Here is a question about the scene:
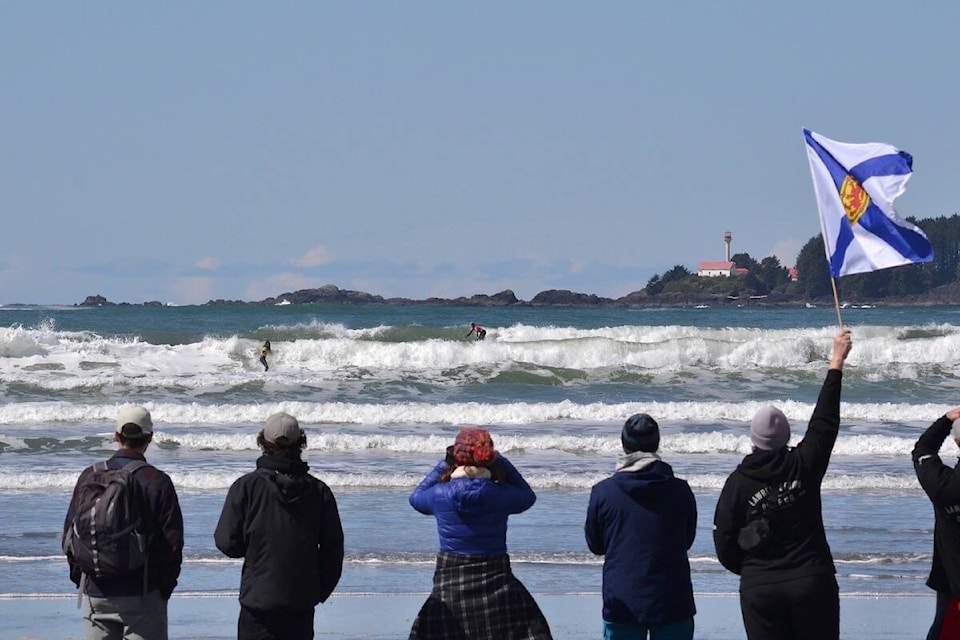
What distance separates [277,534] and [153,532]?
19.4 inches

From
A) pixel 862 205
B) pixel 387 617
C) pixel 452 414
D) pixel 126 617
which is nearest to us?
pixel 126 617

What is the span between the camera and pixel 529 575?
980cm

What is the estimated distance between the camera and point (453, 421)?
2172cm

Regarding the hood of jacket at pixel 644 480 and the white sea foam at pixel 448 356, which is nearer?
the hood of jacket at pixel 644 480

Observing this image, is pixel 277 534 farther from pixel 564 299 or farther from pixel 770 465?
pixel 564 299

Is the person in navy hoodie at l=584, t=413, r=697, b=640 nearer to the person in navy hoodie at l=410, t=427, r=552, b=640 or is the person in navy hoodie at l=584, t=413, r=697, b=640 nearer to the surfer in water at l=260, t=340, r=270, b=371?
the person in navy hoodie at l=410, t=427, r=552, b=640

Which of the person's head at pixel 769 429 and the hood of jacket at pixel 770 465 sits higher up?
the person's head at pixel 769 429

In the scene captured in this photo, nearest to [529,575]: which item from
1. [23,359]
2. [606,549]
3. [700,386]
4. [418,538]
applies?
[418,538]

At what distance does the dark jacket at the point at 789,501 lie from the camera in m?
5.30

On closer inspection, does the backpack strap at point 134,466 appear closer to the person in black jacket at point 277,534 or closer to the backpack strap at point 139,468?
the backpack strap at point 139,468

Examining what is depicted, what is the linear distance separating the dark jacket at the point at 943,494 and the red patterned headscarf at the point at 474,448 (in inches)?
70.8

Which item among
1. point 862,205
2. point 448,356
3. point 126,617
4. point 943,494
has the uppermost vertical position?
point 862,205

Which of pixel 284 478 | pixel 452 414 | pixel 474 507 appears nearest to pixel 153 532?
pixel 284 478

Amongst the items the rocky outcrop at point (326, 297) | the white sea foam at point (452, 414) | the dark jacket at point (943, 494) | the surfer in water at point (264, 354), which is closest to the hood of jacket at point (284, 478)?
the dark jacket at point (943, 494)
